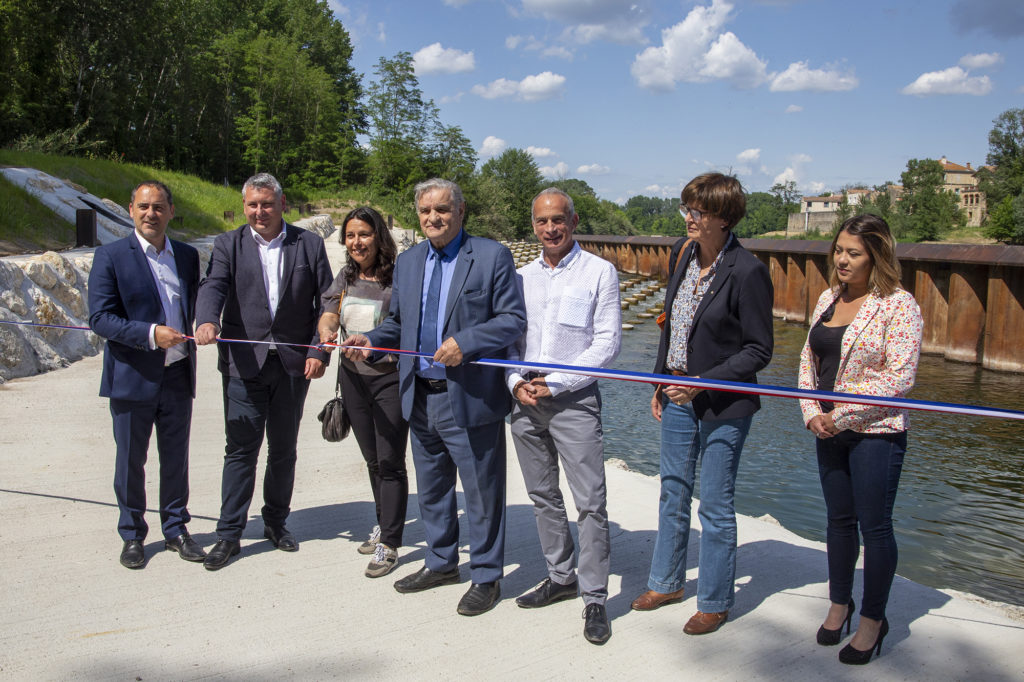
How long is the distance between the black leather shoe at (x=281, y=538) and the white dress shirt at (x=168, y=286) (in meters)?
1.14

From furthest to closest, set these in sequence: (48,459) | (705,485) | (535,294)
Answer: (48,459) < (535,294) < (705,485)

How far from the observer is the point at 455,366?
3.78 m

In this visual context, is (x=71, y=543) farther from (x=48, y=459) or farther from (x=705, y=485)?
(x=705, y=485)

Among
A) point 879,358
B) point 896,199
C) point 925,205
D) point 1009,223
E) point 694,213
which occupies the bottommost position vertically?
point 879,358

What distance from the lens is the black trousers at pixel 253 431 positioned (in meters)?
4.38

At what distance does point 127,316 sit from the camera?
14.1 feet

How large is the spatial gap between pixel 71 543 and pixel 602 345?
130 inches

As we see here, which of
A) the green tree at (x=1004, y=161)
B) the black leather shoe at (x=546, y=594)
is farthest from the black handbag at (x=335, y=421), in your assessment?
the green tree at (x=1004, y=161)

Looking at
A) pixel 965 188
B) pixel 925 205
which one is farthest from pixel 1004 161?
pixel 965 188

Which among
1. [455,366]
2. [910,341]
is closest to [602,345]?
[455,366]

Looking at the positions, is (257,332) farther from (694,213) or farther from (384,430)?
(694,213)

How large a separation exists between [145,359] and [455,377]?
1.79 m

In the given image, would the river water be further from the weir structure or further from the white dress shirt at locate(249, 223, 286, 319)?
the white dress shirt at locate(249, 223, 286, 319)

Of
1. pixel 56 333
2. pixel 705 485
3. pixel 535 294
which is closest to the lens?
pixel 705 485
